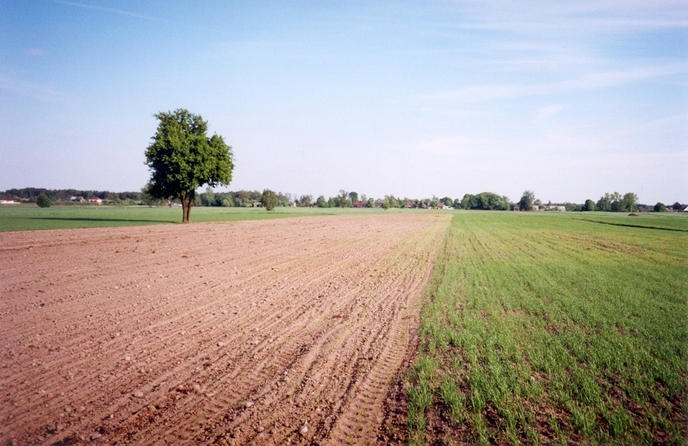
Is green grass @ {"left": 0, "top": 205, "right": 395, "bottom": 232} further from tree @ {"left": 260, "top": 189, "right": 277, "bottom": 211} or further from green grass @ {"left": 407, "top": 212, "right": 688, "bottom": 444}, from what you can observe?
green grass @ {"left": 407, "top": 212, "right": 688, "bottom": 444}

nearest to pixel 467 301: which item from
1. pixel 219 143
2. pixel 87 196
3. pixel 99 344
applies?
pixel 99 344

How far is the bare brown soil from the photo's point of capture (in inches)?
179

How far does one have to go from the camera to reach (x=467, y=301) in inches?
415

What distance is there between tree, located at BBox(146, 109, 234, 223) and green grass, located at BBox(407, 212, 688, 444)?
34.0 metres

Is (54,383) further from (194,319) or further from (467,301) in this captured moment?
(467,301)

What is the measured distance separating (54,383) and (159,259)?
12500 millimetres

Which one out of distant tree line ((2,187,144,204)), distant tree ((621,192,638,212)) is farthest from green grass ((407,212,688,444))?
distant tree ((621,192,638,212))

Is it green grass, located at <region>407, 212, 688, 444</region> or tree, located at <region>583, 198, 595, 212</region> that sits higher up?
tree, located at <region>583, 198, 595, 212</region>

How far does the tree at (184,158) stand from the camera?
126ft

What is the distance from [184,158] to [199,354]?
3630 cm

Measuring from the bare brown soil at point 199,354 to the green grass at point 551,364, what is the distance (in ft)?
2.82

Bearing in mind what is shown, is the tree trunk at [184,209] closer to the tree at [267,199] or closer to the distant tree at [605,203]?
the tree at [267,199]

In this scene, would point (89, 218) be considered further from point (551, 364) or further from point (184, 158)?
point (551, 364)

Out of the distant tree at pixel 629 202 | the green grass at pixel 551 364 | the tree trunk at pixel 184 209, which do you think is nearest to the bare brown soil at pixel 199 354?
the green grass at pixel 551 364
